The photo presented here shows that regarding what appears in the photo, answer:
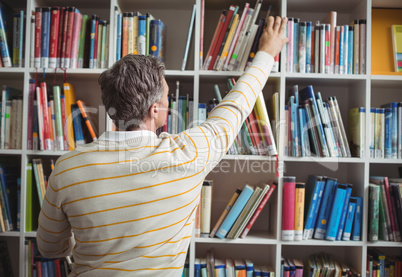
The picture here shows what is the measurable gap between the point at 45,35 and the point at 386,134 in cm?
184

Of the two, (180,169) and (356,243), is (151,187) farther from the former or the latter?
(356,243)

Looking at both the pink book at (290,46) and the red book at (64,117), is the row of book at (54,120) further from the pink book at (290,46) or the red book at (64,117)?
the pink book at (290,46)

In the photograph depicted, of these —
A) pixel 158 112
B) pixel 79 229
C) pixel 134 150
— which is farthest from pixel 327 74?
pixel 79 229

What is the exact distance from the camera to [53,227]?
1074mm

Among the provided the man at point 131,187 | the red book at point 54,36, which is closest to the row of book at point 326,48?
the man at point 131,187

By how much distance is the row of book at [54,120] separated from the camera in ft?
5.69

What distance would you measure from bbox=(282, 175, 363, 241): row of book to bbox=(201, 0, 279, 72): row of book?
0.63 metres

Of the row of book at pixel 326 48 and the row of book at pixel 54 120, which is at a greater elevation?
the row of book at pixel 326 48

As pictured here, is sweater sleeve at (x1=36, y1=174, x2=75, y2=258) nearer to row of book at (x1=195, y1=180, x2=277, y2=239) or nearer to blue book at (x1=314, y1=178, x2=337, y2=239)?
row of book at (x1=195, y1=180, x2=277, y2=239)

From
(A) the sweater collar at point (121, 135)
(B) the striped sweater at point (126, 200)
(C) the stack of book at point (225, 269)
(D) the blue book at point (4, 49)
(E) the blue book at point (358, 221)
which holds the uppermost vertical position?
(D) the blue book at point (4, 49)

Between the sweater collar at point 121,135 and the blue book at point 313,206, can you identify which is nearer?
the sweater collar at point 121,135

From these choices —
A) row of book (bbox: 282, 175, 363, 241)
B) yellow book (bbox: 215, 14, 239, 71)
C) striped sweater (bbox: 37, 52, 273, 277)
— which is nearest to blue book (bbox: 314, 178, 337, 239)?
row of book (bbox: 282, 175, 363, 241)

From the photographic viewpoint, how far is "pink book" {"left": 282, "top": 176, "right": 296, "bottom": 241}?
1690 millimetres

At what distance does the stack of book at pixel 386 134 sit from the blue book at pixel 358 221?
9.7 inches
